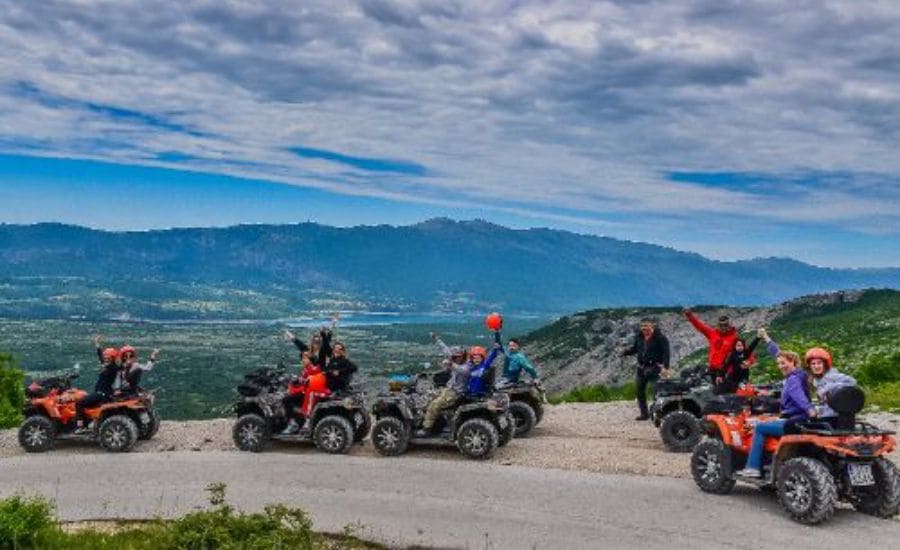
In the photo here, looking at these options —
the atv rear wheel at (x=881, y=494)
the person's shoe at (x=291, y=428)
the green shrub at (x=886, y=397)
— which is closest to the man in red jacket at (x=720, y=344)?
the atv rear wheel at (x=881, y=494)

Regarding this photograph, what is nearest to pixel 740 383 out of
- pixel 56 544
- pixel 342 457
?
pixel 342 457

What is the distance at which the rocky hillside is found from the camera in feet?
258

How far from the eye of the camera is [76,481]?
53.7 ft

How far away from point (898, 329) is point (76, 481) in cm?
6049

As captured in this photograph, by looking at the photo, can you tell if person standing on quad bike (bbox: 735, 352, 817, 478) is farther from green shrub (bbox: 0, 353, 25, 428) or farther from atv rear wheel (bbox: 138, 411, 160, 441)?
green shrub (bbox: 0, 353, 25, 428)

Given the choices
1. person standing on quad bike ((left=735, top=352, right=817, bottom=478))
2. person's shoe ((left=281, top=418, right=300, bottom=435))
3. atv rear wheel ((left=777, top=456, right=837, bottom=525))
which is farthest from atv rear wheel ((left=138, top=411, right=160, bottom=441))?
atv rear wheel ((left=777, top=456, right=837, bottom=525))

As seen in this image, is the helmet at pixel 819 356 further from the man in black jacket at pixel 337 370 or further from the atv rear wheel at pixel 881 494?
the man in black jacket at pixel 337 370

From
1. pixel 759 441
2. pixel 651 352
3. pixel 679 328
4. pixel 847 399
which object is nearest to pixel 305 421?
pixel 651 352

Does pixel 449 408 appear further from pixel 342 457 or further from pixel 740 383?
pixel 740 383

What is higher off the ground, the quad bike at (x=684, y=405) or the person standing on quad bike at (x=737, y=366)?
the person standing on quad bike at (x=737, y=366)

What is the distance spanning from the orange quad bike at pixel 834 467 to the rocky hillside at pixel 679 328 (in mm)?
50627

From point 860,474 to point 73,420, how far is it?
52.4 ft

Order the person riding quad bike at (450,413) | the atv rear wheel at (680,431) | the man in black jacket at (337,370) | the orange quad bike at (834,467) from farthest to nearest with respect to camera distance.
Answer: the man in black jacket at (337,370)
the atv rear wheel at (680,431)
the person riding quad bike at (450,413)
the orange quad bike at (834,467)

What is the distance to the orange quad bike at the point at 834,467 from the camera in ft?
41.1
